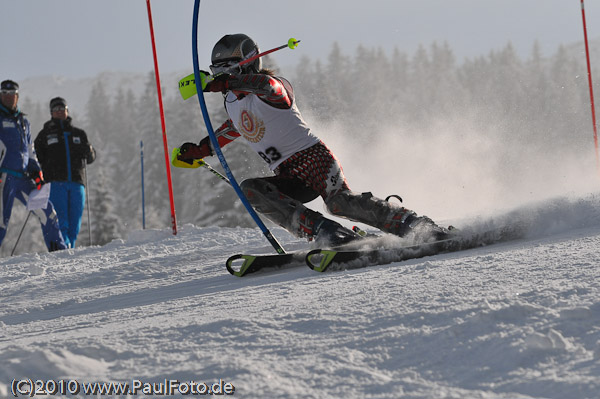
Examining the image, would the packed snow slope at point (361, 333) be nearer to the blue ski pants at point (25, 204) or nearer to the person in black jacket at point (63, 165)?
the blue ski pants at point (25, 204)

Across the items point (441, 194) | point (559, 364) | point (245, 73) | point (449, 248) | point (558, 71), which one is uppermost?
point (558, 71)

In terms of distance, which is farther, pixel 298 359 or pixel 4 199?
pixel 4 199

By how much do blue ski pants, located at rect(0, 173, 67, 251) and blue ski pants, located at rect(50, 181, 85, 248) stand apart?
0.19 meters

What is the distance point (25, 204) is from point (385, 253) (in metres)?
5.03

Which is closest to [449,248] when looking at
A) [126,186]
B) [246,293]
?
[246,293]

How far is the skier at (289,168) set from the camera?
3654 mm

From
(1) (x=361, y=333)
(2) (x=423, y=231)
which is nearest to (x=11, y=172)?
(2) (x=423, y=231)

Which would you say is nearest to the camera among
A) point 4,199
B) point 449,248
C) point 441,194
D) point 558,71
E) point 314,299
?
point 314,299

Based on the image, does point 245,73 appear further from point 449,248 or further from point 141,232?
point 141,232

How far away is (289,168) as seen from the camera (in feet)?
13.1

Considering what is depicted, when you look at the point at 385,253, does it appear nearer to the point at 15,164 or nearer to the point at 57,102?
the point at 15,164

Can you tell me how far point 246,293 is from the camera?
8.96 ft

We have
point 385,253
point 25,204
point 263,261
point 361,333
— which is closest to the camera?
point 361,333

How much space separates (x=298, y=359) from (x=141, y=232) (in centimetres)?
554
